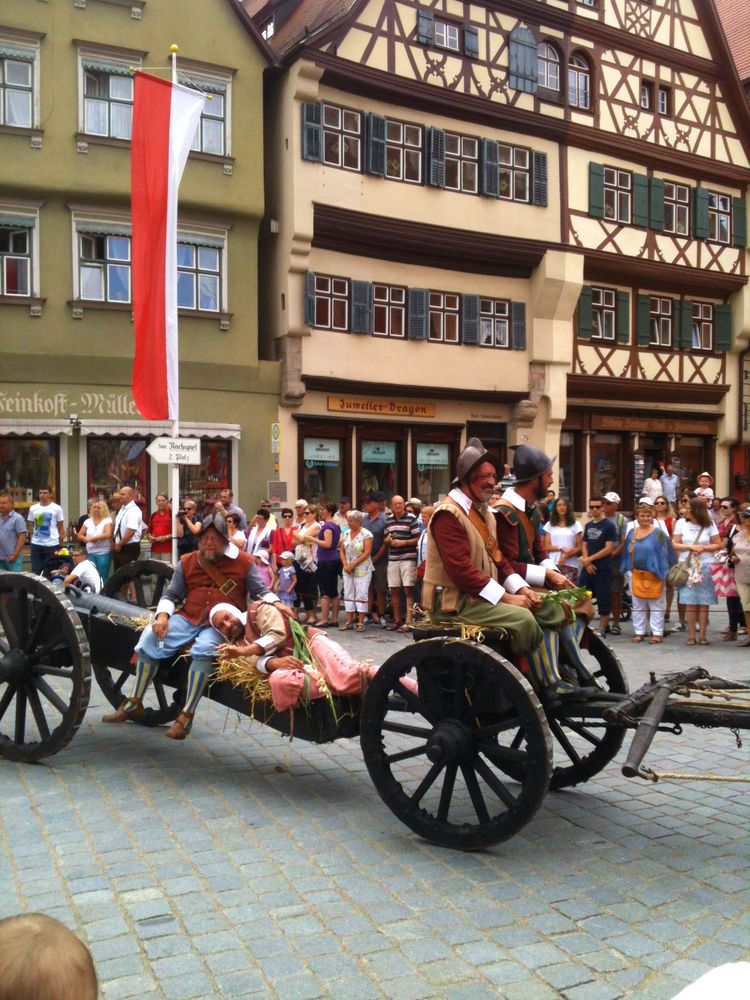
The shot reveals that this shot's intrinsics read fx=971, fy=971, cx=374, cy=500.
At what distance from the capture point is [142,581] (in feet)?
25.2

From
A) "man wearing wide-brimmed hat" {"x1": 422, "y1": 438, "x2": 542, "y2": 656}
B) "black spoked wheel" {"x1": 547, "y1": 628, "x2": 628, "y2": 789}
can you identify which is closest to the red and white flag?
"man wearing wide-brimmed hat" {"x1": 422, "y1": 438, "x2": 542, "y2": 656}

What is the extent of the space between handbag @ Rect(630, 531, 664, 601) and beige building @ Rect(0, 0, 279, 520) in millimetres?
10607

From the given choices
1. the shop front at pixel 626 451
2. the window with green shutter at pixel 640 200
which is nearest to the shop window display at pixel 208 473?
the shop front at pixel 626 451

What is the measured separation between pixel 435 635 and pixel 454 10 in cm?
2206

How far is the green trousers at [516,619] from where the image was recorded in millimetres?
4719

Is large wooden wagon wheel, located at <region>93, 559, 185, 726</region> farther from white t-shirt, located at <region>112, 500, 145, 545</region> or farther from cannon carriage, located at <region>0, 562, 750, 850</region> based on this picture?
white t-shirt, located at <region>112, 500, 145, 545</region>

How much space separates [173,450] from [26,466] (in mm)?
7794

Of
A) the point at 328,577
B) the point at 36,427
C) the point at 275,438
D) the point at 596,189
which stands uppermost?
the point at 596,189

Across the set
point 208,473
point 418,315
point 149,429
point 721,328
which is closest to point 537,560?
point 149,429

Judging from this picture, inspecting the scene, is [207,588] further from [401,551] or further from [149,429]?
[149,429]

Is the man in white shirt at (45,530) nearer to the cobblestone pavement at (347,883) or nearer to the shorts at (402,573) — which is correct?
the shorts at (402,573)

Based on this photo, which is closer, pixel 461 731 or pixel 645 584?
pixel 461 731

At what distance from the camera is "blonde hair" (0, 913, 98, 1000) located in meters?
1.33

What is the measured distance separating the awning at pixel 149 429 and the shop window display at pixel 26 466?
827mm
